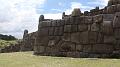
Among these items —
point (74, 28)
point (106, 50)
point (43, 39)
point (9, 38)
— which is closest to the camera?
point (106, 50)

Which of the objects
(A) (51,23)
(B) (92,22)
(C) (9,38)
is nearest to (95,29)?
(B) (92,22)

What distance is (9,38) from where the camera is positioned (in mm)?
56438

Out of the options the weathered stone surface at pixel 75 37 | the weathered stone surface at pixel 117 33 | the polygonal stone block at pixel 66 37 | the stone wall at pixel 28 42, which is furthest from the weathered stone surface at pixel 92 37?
the stone wall at pixel 28 42

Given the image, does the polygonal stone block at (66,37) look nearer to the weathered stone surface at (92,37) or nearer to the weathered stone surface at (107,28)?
the weathered stone surface at (92,37)

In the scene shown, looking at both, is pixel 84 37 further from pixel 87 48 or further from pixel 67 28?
pixel 67 28

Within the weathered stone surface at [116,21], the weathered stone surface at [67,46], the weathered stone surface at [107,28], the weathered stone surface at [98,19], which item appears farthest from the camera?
the weathered stone surface at [67,46]

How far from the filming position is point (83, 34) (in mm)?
17875

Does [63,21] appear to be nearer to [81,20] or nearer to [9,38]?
[81,20]

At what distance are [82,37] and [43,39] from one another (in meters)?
3.18

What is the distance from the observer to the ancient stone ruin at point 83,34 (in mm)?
16953

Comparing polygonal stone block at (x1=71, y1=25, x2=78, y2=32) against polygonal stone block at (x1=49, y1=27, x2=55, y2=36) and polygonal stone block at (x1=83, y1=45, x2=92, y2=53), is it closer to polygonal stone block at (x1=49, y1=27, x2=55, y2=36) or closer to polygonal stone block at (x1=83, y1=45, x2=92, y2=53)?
polygonal stone block at (x1=83, y1=45, x2=92, y2=53)

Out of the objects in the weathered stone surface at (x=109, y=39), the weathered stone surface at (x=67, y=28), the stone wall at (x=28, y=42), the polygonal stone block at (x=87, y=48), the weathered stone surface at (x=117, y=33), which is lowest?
the stone wall at (x=28, y=42)

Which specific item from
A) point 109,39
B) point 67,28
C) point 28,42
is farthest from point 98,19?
point 28,42

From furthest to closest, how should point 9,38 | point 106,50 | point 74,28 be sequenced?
point 9,38 < point 74,28 < point 106,50
